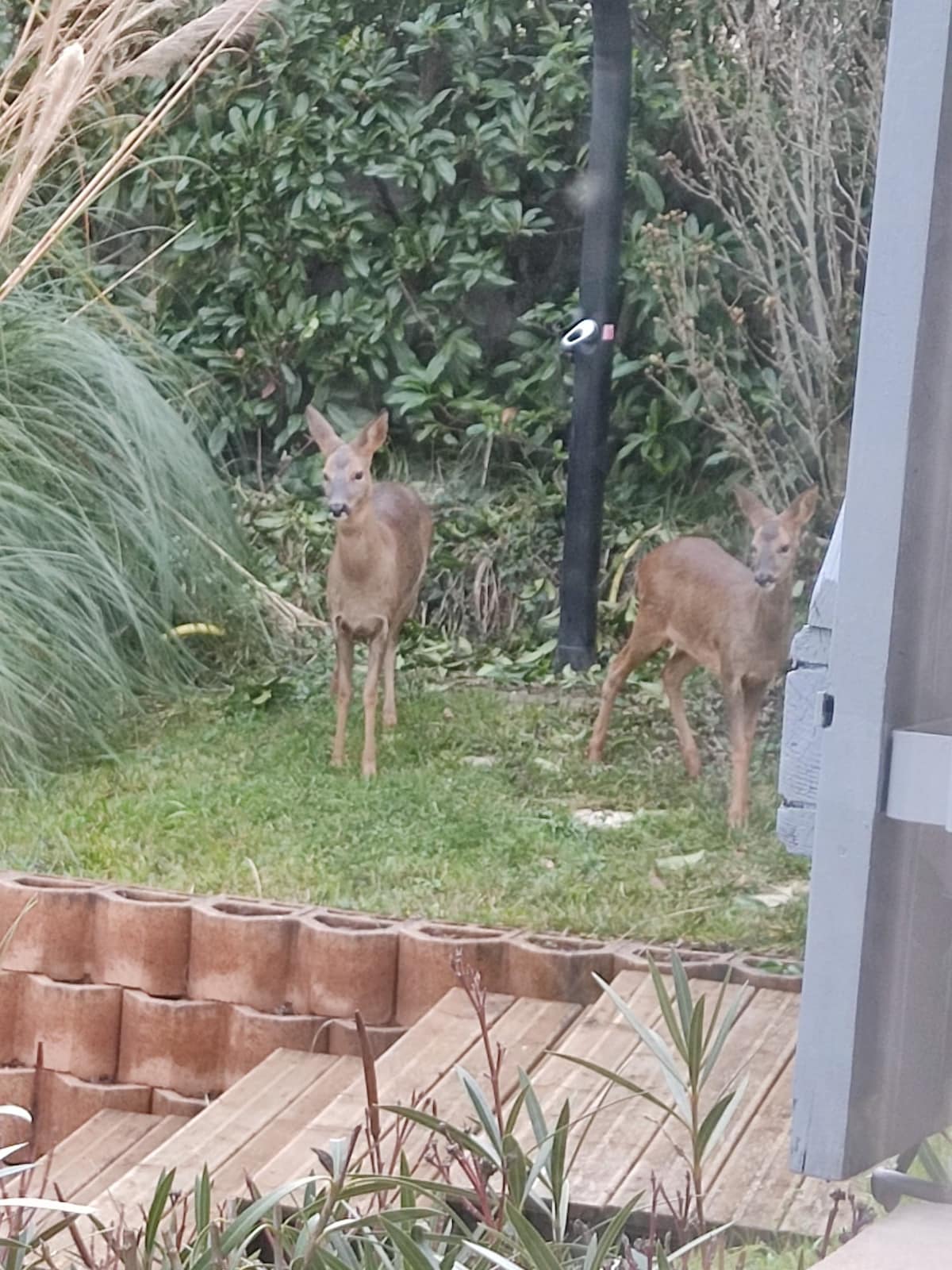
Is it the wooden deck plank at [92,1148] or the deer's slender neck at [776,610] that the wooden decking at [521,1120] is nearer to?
the wooden deck plank at [92,1148]

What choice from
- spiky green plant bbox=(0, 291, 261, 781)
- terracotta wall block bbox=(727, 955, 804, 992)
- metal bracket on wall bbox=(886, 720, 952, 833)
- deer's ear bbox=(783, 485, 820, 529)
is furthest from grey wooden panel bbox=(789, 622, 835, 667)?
metal bracket on wall bbox=(886, 720, 952, 833)

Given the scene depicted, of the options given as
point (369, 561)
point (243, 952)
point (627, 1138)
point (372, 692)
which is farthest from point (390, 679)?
point (627, 1138)

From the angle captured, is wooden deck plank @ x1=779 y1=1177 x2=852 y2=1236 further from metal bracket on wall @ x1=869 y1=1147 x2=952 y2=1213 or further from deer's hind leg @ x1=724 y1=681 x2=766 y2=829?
metal bracket on wall @ x1=869 y1=1147 x2=952 y2=1213

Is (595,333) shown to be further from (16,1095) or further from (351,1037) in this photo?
(16,1095)

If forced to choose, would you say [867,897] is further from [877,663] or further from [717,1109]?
[717,1109]

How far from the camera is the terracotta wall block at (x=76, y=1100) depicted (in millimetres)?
2162

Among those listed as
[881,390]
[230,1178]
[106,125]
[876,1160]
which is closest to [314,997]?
[230,1178]

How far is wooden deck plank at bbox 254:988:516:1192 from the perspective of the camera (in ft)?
6.30

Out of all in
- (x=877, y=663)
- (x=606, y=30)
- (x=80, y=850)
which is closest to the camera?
(x=877, y=663)

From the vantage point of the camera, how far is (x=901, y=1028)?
771 millimetres

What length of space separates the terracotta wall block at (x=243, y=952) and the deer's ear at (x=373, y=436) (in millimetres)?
618

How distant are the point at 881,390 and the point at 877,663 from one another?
0.43 ft

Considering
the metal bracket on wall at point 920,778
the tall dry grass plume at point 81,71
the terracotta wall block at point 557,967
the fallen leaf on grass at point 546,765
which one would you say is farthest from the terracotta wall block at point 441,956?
the metal bracket on wall at point 920,778

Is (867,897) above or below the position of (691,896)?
above
